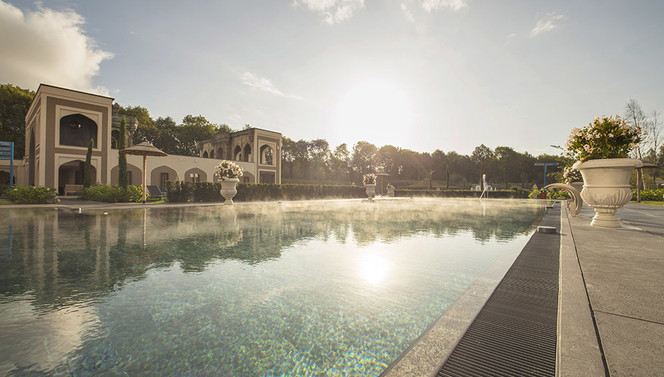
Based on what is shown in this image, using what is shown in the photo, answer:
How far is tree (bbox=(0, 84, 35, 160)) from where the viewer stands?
95.1 feet

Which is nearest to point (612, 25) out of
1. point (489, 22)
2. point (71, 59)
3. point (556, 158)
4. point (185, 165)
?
point (489, 22)

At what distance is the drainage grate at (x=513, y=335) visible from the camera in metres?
1.29

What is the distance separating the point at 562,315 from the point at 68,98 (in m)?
28.1

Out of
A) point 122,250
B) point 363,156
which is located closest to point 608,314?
point 122,250

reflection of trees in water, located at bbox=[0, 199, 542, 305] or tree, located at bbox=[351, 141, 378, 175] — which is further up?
tree, located at bbox=[351, 141, 378, 175]

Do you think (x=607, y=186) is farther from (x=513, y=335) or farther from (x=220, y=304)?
(x=220, y=304)

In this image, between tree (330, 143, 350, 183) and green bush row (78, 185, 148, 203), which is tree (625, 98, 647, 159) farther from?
tree (330, 143, 350, 183)

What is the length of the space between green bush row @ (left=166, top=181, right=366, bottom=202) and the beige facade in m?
9.60

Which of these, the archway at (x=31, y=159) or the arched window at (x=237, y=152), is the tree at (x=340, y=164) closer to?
the arched window at (x=237, y=152)

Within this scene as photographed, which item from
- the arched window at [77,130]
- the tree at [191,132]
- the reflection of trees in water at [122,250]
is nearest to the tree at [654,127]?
the reflection of trees in water at [122,250]

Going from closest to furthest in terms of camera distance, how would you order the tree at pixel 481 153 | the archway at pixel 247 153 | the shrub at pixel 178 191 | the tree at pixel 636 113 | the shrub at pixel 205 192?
the shrub at pixel 178 191, the shrub at pixel 205 192, the tree at pixel 636 113, the archway at pixel 247 153, the tree at pixel 481 153

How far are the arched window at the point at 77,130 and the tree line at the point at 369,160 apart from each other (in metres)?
18.5

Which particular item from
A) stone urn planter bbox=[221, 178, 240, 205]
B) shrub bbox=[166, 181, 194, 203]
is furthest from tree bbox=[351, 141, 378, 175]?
stone urn planter bbox=[221, 178, 240, 205]

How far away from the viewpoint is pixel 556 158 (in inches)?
2756
